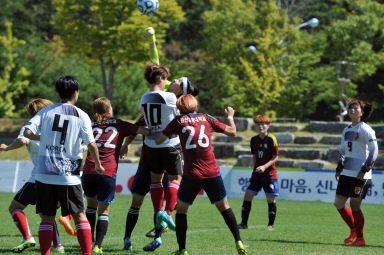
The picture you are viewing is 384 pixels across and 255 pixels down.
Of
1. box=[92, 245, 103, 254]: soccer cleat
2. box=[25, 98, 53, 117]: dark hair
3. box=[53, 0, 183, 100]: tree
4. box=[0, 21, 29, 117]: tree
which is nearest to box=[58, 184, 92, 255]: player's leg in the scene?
box=[92, 245, 103, 254]: soccer cleat

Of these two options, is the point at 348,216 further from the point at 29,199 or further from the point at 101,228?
the point at 29,199

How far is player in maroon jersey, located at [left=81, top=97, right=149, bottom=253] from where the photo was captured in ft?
24.1

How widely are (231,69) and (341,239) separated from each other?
1243 inches

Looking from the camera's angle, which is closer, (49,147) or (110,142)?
(49,147)

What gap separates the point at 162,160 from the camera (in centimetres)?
784

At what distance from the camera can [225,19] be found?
4209cm

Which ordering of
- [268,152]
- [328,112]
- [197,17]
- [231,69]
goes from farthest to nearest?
[197,17], [328,112], [231,69], [268,152]

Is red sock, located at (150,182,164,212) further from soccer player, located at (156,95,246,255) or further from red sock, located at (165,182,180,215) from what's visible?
soccer player, located at (156,95,246,255)

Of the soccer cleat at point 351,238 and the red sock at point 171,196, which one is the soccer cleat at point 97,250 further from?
the soccer cleat at point 351,238

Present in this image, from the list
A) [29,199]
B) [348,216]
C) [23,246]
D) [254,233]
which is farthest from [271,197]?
[23,246]

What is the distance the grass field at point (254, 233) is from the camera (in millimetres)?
7953

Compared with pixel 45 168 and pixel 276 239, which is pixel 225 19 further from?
pixel 45 168

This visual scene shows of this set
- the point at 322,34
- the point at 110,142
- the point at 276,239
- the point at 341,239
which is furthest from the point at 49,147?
the point at 322,34

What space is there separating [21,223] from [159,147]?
200 cm
